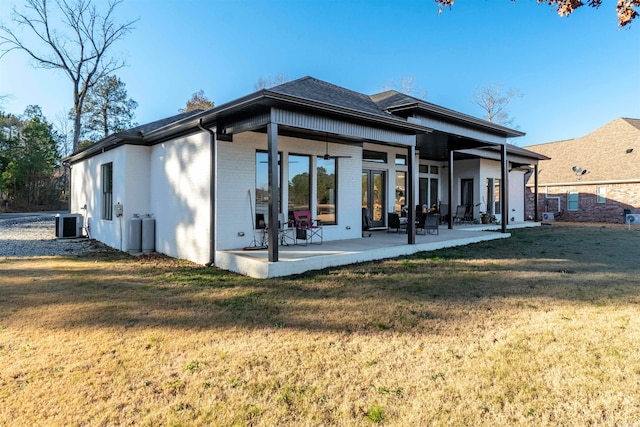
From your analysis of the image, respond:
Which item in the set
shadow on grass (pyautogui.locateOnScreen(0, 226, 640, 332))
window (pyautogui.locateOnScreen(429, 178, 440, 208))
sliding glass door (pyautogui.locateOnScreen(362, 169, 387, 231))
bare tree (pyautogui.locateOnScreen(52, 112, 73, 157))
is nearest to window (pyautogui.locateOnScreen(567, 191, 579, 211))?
window (pyautogui.locateOnScreen(429, 178, 440, 208))

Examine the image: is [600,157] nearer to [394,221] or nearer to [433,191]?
[433,191]

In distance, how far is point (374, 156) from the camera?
12406 millimetres

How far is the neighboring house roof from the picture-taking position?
69.2 feet

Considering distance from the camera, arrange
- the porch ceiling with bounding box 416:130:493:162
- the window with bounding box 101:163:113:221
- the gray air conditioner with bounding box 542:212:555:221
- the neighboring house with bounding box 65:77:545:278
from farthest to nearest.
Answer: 1. the gray air conditioner with bounding box 542:212:555:221
2. the porch ceiling with bounding box 416:130:493:162
3. the window with bounding box 101:163:113:221
4. the neighboring house with bounding box 65:77:545:278

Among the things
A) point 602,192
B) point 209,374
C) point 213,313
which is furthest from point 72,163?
point 602,192

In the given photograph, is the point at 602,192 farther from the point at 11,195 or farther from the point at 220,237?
the point at 11,195

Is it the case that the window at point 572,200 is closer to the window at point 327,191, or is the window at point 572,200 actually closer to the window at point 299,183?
the window at point 327,191

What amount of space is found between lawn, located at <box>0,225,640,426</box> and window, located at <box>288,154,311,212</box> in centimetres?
316

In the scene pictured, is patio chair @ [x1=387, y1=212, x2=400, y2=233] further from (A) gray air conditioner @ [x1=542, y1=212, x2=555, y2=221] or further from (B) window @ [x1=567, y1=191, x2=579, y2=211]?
(B) window @ [x1=567, y1=191, x2=579, y2=211]

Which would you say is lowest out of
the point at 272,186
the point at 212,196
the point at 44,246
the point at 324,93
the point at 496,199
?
the point at 44,246

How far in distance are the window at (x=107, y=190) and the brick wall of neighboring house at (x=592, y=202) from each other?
22191 millimetres

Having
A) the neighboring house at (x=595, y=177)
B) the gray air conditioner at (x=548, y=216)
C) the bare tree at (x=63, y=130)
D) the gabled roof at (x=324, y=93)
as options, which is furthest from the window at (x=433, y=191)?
the bare tree at (x=63, y=130)

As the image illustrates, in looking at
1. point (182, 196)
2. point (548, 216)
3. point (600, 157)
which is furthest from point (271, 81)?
point (182, 196)

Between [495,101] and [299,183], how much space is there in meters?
30.3
